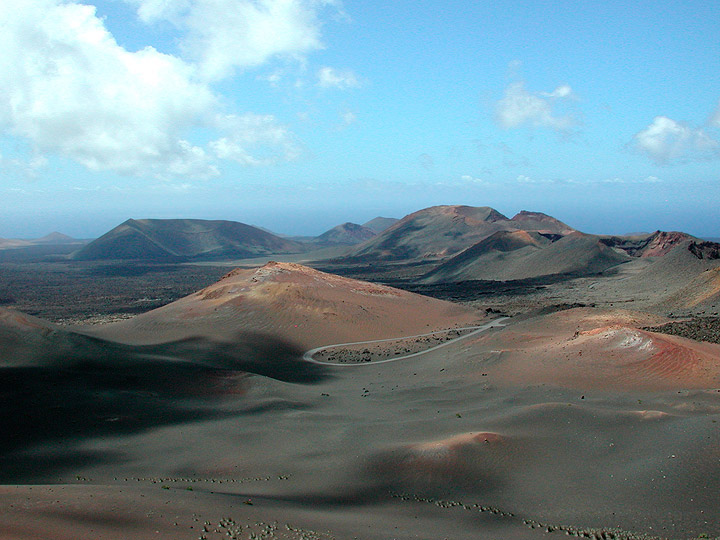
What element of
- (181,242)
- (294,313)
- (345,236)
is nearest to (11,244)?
(181,242)

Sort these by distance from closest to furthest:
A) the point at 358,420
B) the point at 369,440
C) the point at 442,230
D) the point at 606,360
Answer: the point at 369,440 → the point at 358,420 → the point at 606,360 → the point at 442,230

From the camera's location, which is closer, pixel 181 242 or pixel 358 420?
pixel 358 420

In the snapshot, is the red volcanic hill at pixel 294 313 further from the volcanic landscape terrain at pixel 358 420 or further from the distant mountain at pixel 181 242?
the distant mountain at pixel 181 242

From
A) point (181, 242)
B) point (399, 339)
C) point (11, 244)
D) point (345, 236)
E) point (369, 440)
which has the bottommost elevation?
point (399, 339)

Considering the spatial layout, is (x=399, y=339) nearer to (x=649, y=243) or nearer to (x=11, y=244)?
(x=649, y=243)

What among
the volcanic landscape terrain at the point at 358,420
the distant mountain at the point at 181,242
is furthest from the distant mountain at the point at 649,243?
the distant mountain at the point at 181,242

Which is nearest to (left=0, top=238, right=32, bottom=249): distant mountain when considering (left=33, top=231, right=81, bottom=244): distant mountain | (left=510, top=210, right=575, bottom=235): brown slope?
(left=33, top=231, right=81, bottom=244): distant mountain

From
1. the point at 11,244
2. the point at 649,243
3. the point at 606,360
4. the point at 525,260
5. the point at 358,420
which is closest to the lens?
the point at 358,420

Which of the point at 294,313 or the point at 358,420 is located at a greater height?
the point at 294,313
